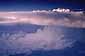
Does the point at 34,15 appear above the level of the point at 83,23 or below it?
above

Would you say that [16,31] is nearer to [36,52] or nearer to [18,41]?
[18,41]

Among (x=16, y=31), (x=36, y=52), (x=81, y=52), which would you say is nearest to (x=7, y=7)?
(x=16, y=31)

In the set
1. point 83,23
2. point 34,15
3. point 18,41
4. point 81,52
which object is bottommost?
point 81,52

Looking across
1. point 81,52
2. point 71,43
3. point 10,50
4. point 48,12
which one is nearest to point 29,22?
point 48,12

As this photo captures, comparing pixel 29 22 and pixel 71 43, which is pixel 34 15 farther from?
pixel 71 43

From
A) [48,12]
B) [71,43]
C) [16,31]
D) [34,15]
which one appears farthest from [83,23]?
[16,31]

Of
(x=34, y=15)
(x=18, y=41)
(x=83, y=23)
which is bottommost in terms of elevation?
(x=18, y=41)

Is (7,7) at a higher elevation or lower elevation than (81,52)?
higher
